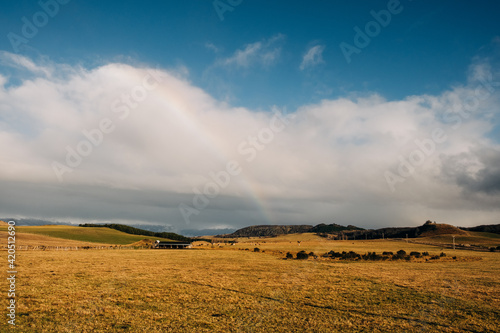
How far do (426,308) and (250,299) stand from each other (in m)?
9.32

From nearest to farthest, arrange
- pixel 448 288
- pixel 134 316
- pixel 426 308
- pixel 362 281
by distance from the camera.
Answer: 1. pixel 134 316
2. pixel 426 308
3. pixel 448 288
4. pixel 362 281

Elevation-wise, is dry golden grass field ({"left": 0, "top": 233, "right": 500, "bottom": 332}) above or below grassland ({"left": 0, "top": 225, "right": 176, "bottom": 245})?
above

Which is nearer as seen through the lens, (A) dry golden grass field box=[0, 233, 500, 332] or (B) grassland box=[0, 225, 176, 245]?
(A) dry golden grass field box=[0, 233, 500, 332]

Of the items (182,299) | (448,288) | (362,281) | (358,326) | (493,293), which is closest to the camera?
(358,326)

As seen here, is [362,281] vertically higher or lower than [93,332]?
lower

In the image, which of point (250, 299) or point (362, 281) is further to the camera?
point (362, 281)

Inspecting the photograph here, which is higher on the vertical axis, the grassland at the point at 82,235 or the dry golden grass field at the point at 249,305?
the dry golden grass field at the point at 249,305

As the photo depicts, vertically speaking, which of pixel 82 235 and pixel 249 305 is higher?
pixel 249 305

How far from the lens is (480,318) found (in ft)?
46.1

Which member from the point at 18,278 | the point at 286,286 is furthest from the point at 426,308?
the point at 18,278

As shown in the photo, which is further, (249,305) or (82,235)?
(82,235)

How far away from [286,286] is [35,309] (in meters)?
15.0

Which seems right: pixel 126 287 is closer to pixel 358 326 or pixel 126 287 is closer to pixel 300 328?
pixel 300 328

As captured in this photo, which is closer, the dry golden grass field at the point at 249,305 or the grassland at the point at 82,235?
the dry golden grass field at the point at 249,305
